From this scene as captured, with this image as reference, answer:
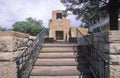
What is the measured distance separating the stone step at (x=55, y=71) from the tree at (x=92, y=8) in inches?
161

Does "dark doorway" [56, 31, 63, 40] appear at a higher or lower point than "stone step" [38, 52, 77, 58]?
higher

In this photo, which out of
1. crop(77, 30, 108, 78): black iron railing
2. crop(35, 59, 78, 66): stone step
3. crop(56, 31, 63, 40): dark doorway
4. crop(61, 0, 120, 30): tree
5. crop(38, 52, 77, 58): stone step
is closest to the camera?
crop(77, 30, 108, 78): black iron railing

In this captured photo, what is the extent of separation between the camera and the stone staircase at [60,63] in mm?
7129

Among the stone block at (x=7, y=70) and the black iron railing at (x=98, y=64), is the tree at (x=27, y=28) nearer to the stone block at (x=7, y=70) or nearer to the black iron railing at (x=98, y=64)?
the black iron railing at (x=98, y=64)

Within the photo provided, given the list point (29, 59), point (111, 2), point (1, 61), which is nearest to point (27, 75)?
point (29, 59)

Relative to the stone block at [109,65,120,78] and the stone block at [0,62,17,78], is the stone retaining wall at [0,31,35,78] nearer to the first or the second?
the stone block at [0,62,17,78]

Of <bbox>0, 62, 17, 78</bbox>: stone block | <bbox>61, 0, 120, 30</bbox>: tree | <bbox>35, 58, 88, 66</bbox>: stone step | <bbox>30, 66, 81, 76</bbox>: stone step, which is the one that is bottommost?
<bbox>30, 66, 81, 76</bbox>: stone step

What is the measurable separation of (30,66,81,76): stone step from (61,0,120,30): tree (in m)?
4.08

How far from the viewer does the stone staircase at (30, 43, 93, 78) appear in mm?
7129

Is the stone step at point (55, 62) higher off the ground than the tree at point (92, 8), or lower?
lower

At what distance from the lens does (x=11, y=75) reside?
211 inches

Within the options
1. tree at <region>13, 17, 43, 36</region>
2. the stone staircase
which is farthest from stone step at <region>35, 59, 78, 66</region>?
tree at <region>13, 17, 43, 36</region>

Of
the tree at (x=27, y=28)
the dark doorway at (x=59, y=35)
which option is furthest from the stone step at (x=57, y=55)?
the tree at (x=27, y=28)

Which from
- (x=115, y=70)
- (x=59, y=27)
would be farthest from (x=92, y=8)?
(x=59, y=27)
